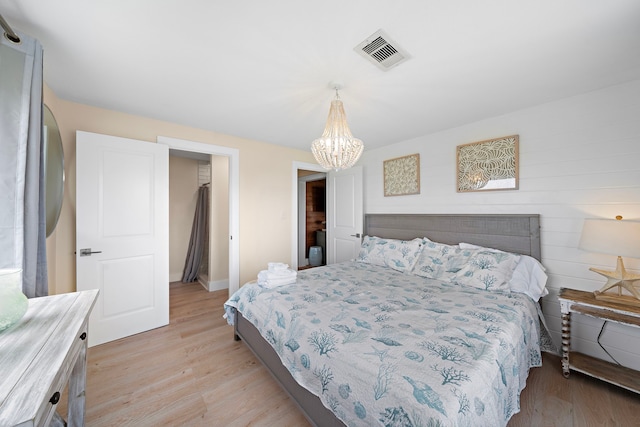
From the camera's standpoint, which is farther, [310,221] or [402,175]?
[310,221]

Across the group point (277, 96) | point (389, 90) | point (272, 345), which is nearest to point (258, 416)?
point (272, 345)

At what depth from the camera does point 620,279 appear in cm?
176

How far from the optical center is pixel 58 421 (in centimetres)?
104

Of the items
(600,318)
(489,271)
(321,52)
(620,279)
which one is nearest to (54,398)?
(321,52)

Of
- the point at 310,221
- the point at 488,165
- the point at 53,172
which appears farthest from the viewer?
the point at 310,221

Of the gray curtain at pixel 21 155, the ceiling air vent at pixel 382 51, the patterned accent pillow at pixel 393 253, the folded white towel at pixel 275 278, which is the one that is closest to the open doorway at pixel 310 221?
the patterned accent pillow at pixel 393 253

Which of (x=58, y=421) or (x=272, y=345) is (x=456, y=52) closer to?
(x=272, y=345)

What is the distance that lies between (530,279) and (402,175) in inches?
72.7

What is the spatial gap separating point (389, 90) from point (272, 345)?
87.9 inches

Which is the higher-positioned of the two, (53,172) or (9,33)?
(9,33)

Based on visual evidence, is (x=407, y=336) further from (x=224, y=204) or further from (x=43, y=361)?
(x=224, y=204)

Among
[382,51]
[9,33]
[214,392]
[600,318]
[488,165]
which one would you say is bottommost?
[214,392]

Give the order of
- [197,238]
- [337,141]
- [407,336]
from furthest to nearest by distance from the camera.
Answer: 1. [197,238]
2. [337,141]
3. [407,336]

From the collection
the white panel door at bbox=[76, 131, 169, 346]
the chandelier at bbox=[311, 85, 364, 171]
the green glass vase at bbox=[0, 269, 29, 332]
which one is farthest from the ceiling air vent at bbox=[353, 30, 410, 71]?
the white panel door at bbox=[76, 131, 169, 346]
